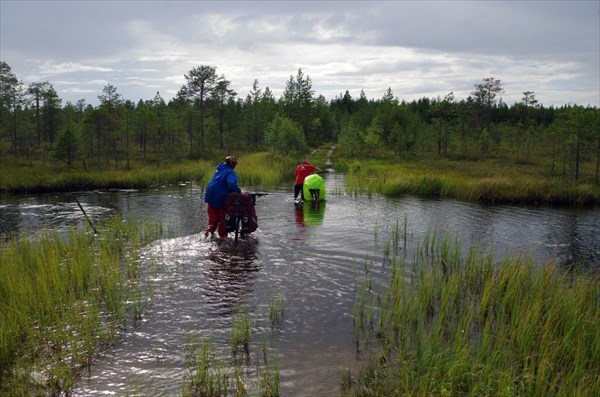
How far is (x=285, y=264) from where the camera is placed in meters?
11.7

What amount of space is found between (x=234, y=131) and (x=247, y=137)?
275 cm

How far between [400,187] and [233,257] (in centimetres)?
1685

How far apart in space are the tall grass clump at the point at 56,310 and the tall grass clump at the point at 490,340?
13.4 feet

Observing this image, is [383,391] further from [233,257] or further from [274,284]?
[233,257]

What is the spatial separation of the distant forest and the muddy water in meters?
28.1

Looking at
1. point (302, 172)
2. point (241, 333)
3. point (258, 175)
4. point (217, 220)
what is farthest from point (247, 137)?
point (241, 333)

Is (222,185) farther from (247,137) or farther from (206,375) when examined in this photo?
(247,137)

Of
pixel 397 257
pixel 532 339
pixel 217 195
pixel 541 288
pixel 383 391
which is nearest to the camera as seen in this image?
pixel 383 391

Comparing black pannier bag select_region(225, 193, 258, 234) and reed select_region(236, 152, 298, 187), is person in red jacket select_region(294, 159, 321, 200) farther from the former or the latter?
reed select_region(236, 152, 298, 187)

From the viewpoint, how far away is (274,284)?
1008 centimetres

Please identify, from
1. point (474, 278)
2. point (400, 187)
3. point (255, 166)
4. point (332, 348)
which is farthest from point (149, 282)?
point (255, 166)

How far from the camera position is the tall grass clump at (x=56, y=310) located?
612cm

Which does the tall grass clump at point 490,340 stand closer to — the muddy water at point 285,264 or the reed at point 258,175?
the muddy water at point 285,264

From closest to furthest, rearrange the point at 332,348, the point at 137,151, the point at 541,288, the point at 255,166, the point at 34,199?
the point at 332,348 < the point at 541,288 < the point at 34,199 < the point at 255,166 < the point at 137,151
